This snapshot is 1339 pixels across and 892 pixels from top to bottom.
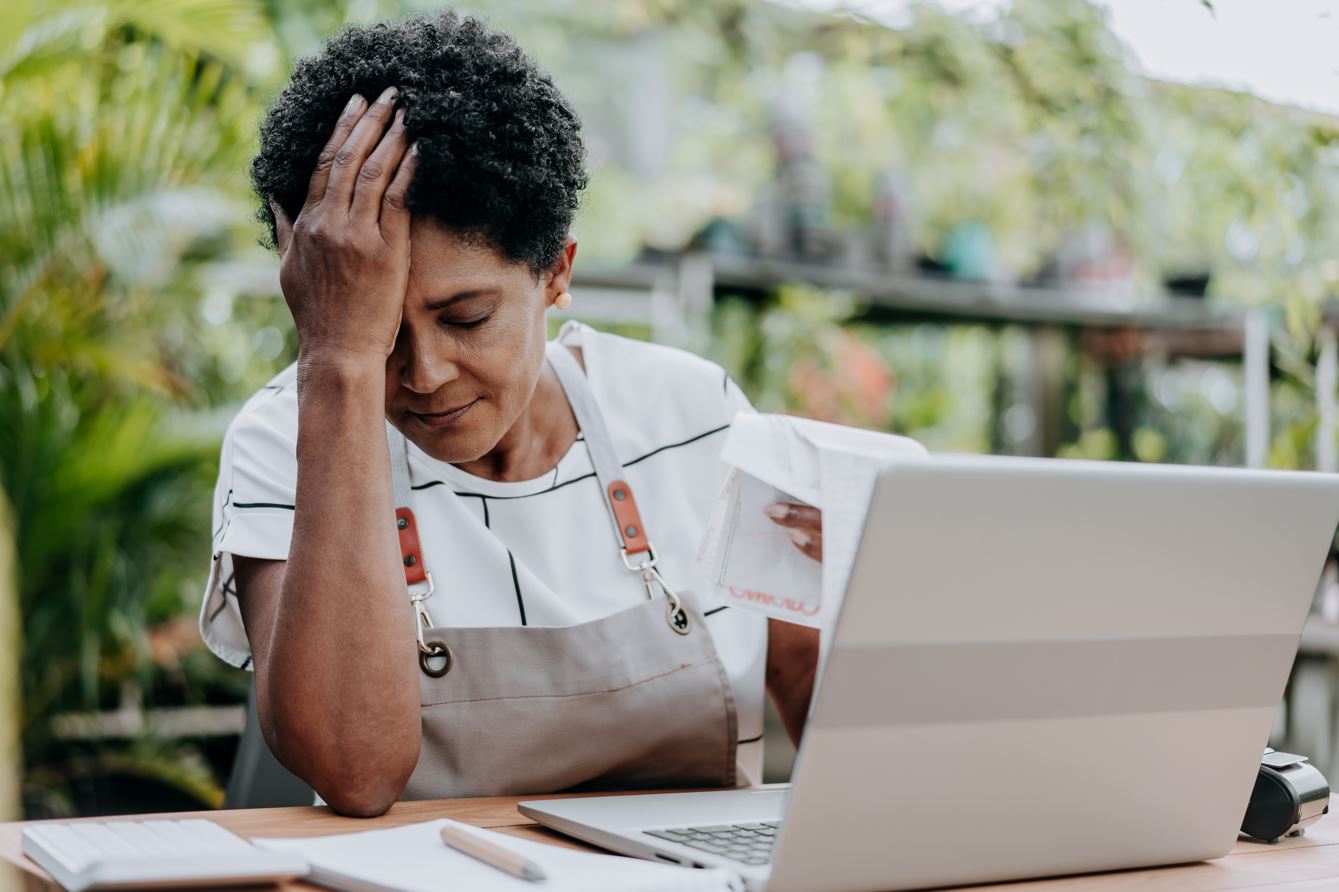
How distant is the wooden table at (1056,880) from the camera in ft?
3.31

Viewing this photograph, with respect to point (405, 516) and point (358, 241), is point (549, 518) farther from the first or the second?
point (358, 241)

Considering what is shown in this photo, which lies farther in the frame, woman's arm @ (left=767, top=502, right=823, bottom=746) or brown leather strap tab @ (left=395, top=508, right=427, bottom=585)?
woman's arm @ (left=767, top=502, right=823, bottom=746)

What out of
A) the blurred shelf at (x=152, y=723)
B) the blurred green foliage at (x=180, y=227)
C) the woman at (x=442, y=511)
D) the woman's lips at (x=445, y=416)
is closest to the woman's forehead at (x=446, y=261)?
the woman at (x=442, y=511)

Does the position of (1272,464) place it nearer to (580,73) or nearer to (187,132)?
(187,132)

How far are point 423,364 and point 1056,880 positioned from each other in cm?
82

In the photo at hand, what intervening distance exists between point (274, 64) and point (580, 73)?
245cm

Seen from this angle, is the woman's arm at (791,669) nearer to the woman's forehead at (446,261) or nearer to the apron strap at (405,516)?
the apron strap at (405,516)

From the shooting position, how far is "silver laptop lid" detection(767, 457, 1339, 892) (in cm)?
83

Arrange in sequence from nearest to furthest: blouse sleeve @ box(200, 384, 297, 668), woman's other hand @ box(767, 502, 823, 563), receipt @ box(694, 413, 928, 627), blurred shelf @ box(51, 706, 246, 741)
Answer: receipt @ box(694, 413, 928, 627), woman's other hand @ box(767, 502, 823, 563), blouse sleeve @ box(200, 384, 297, 668), blurred shelf @ box(51, 706, 246, 741)

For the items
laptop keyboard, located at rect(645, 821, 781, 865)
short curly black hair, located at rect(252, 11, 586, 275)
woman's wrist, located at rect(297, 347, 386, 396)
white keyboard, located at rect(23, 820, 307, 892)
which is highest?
short curly black hair, located at rect(252, 11, 586, 275)

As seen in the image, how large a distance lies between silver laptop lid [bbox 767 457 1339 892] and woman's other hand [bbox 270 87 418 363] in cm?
72

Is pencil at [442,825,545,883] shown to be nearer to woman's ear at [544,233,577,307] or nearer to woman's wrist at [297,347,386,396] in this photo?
woman's wrist at [297,347,386,396]

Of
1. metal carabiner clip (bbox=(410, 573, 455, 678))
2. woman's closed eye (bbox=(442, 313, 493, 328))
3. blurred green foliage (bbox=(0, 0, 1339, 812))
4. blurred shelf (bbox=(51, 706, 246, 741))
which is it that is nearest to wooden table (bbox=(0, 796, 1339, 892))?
metal carabiner clip (bbox=(410, 573, 455, 678))

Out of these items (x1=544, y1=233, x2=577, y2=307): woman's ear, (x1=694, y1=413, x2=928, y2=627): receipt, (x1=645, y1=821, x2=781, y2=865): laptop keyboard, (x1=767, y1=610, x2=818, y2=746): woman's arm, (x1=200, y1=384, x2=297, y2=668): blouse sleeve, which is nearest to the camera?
(x1=645, y1=821, x2=781, y2=865): laptop keyboard
